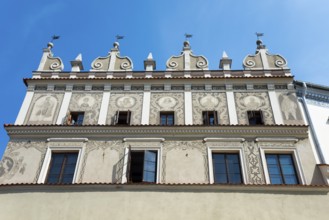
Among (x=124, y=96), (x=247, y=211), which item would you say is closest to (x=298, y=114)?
(x=247, y=211)

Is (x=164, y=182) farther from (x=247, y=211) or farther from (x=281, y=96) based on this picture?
(x=281, y=96)

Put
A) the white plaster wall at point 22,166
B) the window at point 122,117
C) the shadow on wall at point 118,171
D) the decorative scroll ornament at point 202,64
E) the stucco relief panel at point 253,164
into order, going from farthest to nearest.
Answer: the decorative scroll ornament at point 202,64, the window at point 122,117, the white plaster wall at point 22,166, the shadow on wall at point 118,171, the stucco relief panel at point 253,164

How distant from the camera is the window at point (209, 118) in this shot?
14.6 m

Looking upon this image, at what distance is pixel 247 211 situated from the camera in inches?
465

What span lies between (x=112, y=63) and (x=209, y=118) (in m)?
5.29

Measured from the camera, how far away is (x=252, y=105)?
49.3ft

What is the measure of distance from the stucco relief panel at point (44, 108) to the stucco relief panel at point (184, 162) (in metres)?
4.93

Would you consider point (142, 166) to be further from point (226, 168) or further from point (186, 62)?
point (186, 62)

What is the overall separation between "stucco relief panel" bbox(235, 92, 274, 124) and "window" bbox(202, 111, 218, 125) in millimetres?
939

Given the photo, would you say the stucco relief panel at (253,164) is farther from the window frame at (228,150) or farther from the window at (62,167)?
the window at (62,167)

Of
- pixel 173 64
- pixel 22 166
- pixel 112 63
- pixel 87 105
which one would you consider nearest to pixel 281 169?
pixel 173 64

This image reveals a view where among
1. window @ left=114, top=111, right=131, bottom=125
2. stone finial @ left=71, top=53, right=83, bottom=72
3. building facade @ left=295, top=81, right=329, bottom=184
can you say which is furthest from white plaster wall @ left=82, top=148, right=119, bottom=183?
building facade @ left=295, top=81, right=329, bottom=184

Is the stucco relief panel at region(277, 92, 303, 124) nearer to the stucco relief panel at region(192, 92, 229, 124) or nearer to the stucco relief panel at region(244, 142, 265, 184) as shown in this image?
the stucco relief panel at region(244, 142, 265, 184)

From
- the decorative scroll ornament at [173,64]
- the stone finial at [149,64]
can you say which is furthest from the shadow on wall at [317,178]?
the stone finial at [149,64]
